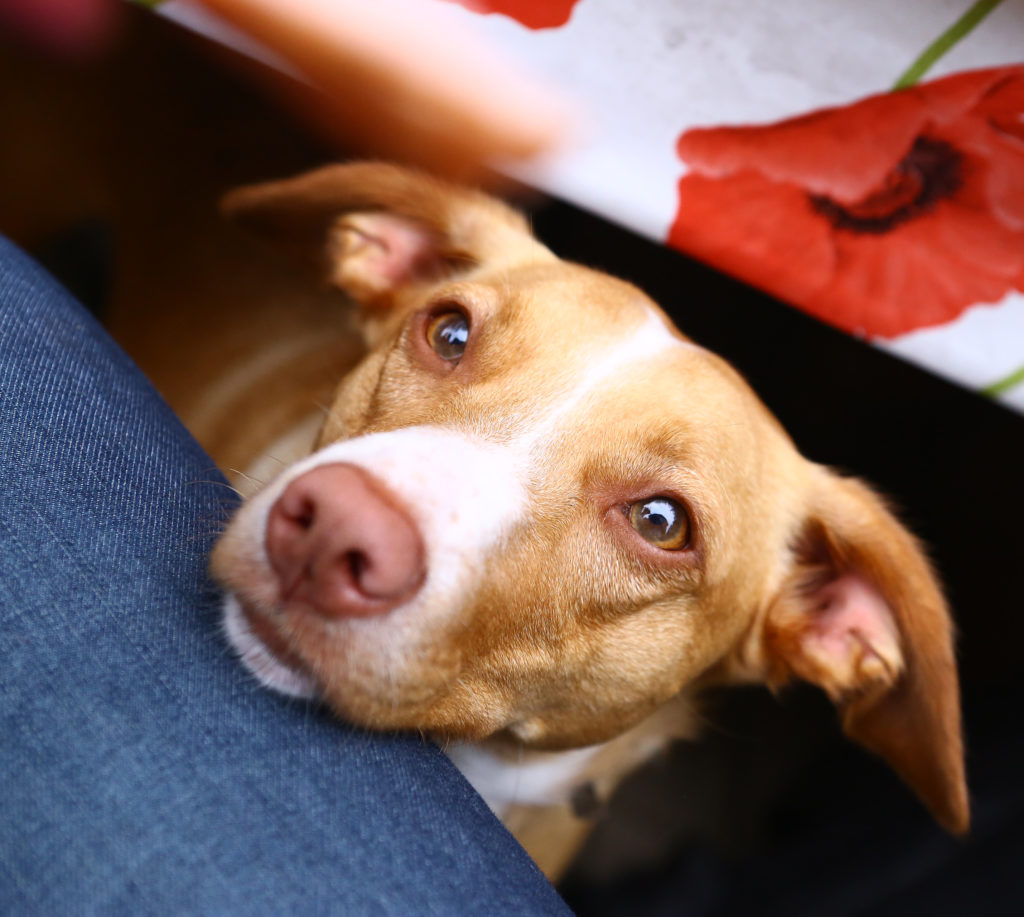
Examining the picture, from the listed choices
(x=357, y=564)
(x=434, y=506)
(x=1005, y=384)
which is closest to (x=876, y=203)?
(x=1005, y=384)

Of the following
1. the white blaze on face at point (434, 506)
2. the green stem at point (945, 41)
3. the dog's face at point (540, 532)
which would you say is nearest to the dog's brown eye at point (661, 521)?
the dog's face at point (540, 532)

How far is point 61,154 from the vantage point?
3.08m

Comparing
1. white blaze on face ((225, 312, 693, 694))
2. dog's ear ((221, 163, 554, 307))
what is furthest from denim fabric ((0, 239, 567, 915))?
dog's ear ((221, 163, 554, 307))

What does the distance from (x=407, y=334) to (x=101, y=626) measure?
0.90 meters

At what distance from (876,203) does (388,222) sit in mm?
1255

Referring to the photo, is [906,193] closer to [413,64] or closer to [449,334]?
[449,334]

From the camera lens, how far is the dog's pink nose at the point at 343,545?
114 centimetres

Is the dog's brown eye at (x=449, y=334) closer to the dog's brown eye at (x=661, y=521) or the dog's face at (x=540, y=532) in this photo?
the dog's face at (x=540, y=532)

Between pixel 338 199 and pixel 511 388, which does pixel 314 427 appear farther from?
pixel 511 388

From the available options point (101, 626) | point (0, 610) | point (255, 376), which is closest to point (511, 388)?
point (101, 626)

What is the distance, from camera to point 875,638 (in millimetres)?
1869

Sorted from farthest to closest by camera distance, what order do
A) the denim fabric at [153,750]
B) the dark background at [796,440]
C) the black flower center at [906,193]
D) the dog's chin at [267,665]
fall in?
the dark background at [796,440]
the black flower center at [906,193]
the dog's chin at [267,665]
the denim fabric at [153,750]

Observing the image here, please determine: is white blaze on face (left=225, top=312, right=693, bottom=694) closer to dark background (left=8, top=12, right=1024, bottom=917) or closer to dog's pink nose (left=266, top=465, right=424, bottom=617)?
dog's pink nose (left=266, top=465, right=424, bottom=617)

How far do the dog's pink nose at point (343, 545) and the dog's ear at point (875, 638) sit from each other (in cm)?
114
